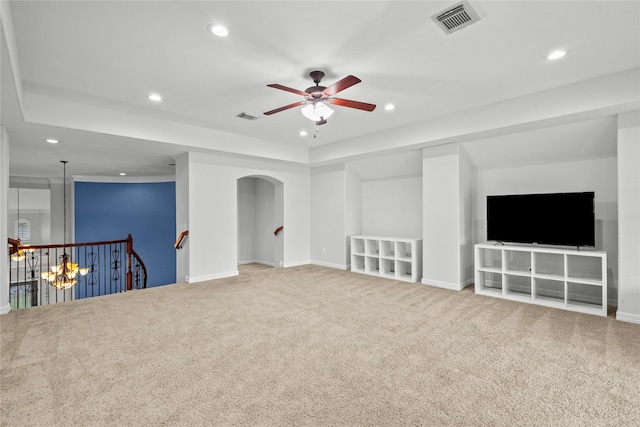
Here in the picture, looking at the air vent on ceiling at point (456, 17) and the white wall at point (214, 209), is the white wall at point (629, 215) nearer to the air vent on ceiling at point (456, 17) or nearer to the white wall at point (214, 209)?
the air vent on ceiling at point (456, 17)

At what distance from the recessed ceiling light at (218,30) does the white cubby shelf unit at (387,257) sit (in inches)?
172

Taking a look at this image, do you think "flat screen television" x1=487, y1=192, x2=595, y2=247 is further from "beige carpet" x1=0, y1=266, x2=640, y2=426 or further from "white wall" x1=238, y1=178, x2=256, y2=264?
"white wall" x1=238, y1=178, x2=256, y2=264

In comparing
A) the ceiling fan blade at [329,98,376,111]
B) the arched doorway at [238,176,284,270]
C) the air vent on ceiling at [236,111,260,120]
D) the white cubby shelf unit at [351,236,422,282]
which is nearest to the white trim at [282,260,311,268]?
the arched doorway at [238,176,284,270]

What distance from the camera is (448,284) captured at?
5.09 meters

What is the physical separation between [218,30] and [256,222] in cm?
602

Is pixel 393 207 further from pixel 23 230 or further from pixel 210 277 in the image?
pixel 23 230

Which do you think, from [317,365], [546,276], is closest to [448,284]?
[546,276]

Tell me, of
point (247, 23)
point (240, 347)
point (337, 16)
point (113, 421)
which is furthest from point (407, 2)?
point (113, 421)

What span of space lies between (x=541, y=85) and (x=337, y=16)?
107 inches

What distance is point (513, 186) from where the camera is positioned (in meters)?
5.01

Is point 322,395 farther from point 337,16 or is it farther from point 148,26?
point 148,26

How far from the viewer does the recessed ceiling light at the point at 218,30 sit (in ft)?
8.13


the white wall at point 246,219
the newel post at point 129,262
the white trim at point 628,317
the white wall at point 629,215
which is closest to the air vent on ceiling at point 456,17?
the white wall at point 629,215

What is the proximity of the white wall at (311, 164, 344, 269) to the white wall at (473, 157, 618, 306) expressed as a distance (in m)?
2.69
